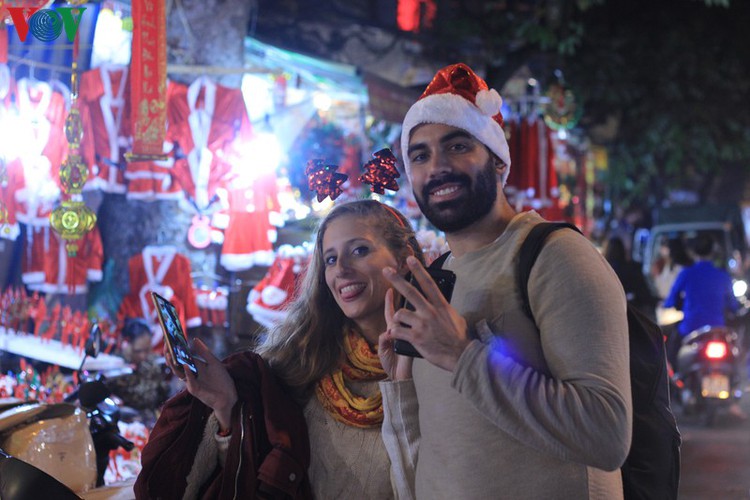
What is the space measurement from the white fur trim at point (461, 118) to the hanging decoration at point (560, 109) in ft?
33.7

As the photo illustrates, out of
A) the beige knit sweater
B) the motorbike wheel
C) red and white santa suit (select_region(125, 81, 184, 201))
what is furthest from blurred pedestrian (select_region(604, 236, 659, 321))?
the beige knit sweater

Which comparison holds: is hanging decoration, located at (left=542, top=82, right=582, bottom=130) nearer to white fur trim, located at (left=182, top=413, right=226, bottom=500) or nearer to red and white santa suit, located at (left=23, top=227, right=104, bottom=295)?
red and white santa suit, located at (left=23, top=227, right=104, bottom=295)

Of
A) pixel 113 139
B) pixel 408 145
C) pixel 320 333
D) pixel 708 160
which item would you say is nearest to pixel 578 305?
pixel 408 145

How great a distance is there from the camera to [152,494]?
304 centimetres

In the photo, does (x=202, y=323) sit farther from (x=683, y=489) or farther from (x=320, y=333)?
(x=320, y=333)

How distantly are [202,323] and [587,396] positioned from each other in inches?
256

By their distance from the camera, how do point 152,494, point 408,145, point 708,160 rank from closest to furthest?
point 408,145 < point 152,494 < point 708,160

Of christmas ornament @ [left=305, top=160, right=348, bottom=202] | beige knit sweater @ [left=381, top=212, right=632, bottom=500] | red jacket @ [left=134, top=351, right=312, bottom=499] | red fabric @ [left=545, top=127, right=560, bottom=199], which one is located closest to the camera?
beige knit sweater @ [left=381, top=212, right=632, bottom=500]

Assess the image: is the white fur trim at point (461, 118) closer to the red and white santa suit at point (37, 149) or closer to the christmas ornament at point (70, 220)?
the christmas ornament at point (70, 220)

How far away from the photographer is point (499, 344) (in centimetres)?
217

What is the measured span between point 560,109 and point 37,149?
8019 millimetres

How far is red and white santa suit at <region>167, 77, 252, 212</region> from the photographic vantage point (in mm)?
7902

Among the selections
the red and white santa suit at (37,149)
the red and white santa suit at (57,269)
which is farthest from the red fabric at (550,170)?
the red and white santa suit at (37,149)

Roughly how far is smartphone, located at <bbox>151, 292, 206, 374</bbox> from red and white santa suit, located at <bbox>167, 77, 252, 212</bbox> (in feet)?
17.1
